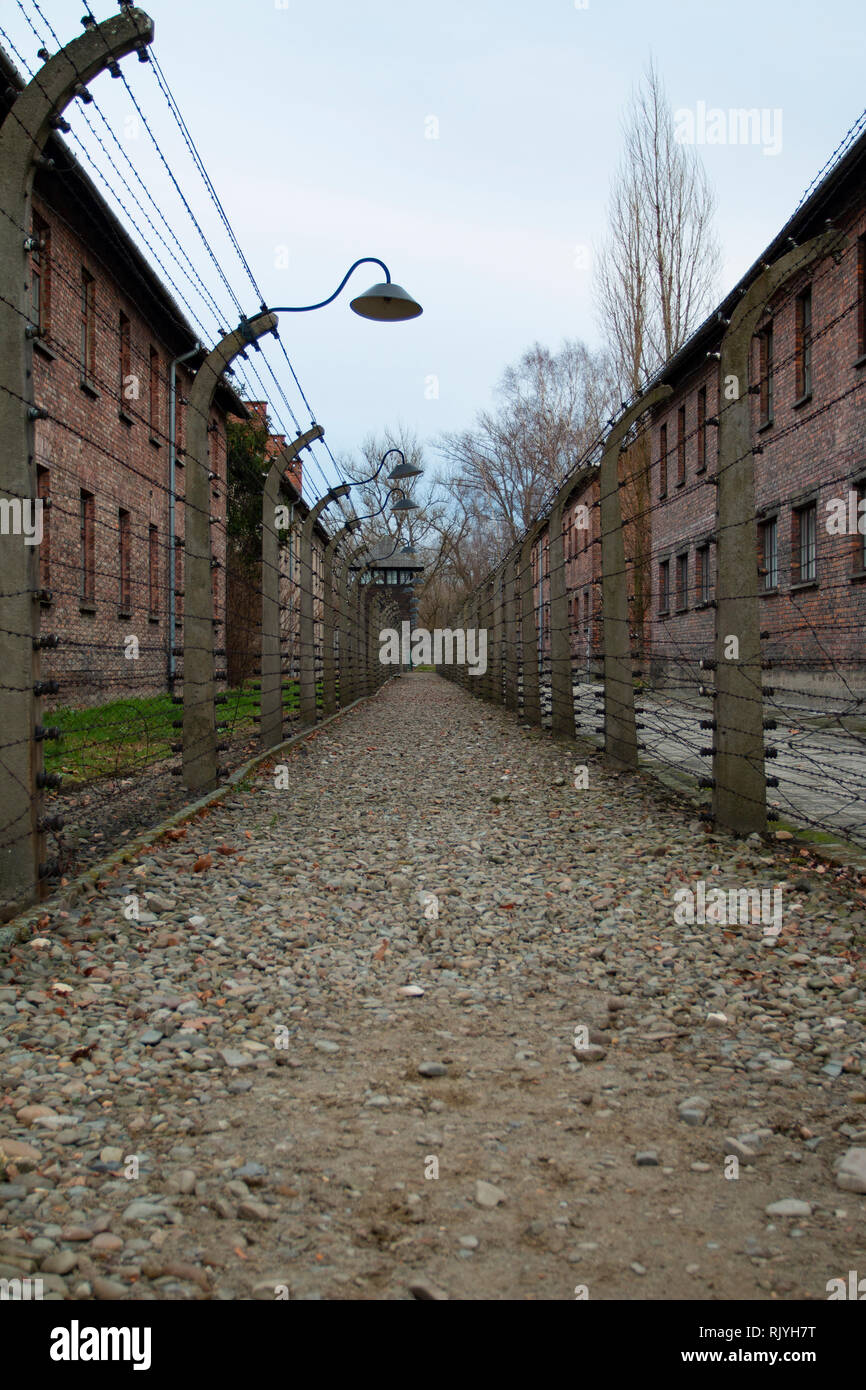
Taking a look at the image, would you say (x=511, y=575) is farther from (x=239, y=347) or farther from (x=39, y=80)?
(x=39, y=80)

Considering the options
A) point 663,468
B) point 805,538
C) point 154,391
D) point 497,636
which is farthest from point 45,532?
point 663,468

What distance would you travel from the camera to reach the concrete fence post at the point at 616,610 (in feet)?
27.4

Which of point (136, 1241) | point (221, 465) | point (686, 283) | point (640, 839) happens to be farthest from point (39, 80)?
point (686, 283)

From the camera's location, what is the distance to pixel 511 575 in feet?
50.4

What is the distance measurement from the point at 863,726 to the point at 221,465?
18.5m

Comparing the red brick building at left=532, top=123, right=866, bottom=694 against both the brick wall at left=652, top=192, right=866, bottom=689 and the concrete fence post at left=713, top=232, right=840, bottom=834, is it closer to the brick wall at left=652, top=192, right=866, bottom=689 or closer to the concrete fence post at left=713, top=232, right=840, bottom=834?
the brick wall at left=652, top=192, right=866, bottom=689

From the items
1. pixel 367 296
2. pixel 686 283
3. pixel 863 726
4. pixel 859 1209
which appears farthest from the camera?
pixel 686 283

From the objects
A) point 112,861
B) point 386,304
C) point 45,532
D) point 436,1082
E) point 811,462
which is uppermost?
point 386,304

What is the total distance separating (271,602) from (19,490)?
6435mm

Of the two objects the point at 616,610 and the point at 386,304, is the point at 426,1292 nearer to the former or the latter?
the point at 616,610

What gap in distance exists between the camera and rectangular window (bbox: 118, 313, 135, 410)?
61.6ft

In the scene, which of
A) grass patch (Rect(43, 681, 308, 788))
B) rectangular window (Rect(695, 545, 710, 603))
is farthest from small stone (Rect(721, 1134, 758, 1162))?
rectangular window (Rect(695, 545, 710, 603))

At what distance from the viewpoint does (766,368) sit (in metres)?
19.2

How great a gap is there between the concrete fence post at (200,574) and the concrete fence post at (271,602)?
7.18ft
